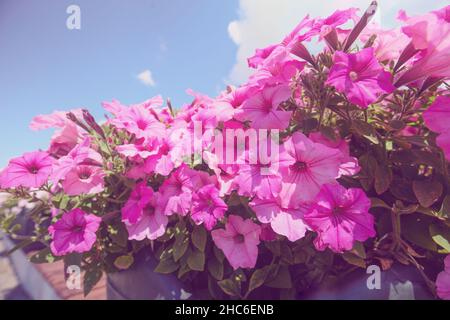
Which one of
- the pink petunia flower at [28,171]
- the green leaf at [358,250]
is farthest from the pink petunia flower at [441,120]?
the pink petunia flower at [28,171]

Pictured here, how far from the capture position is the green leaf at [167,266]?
69 cm

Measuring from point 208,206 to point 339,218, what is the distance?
258 mm

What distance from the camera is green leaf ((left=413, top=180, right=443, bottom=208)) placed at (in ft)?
1.81

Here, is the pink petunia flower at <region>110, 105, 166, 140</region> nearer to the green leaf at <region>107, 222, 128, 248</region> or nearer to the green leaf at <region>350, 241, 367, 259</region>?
the green leaf at <region>107, 222, 128, 248</region>

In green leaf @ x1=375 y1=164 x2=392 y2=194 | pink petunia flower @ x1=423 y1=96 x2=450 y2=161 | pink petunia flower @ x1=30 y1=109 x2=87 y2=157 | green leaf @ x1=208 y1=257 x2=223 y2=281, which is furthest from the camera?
pink petunia flower @ x1=30 y1=109 x2=87 y2=157

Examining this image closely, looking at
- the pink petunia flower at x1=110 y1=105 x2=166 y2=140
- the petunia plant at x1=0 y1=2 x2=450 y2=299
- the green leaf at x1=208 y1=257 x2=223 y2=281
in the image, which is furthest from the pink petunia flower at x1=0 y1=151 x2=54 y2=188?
the green leaf at x1=208 y1=257 x2=223 y2=281

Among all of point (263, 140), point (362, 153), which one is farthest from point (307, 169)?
point (362, 153)

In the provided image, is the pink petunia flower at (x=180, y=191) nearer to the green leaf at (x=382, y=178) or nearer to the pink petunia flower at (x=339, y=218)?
the pink petunia flower at (x=339, y=218)

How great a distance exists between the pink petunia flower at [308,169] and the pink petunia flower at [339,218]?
0.06 ft

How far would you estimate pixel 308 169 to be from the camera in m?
0.57

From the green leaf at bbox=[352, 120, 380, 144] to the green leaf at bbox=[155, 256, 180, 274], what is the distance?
50 centimetres

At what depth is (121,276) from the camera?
31.4 inches
